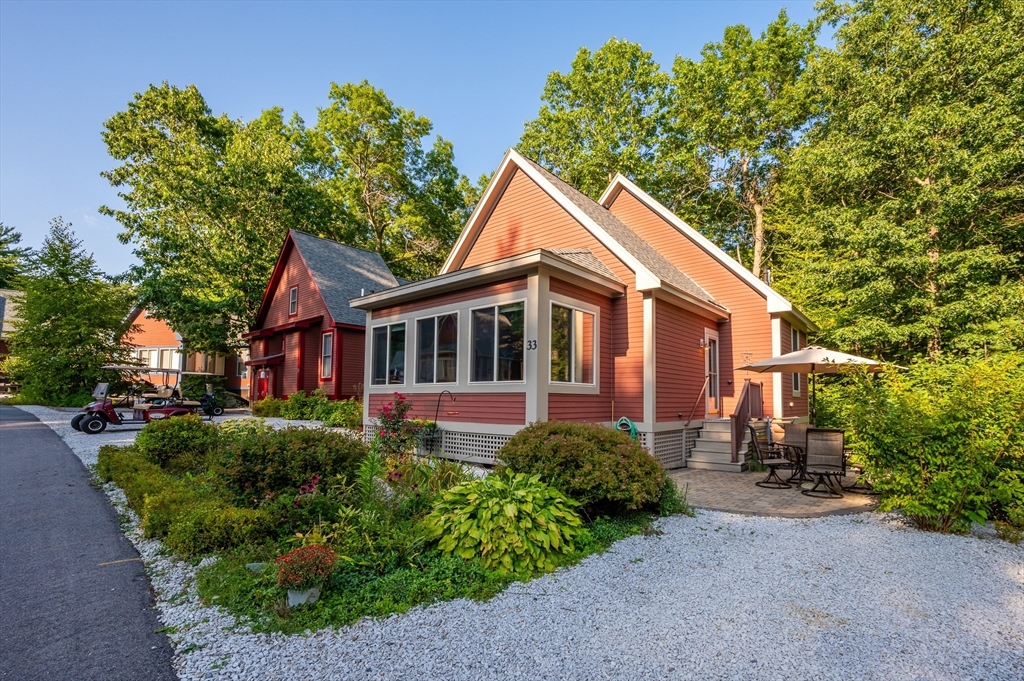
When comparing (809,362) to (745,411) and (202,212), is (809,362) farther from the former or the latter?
(202,212)

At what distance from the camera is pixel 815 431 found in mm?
8336

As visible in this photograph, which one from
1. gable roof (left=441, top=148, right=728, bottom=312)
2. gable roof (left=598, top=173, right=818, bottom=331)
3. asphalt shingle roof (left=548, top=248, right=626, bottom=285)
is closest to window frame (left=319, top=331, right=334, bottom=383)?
gable roof (left=441, top=148, right=728, bottom=312)

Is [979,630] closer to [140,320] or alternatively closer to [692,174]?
[692,174]

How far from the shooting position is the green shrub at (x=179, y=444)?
28.5 ft

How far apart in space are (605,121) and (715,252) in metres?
17.6

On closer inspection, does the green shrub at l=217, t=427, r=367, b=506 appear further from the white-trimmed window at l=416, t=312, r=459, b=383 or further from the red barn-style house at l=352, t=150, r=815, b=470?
the white-trimmed window at l=416, t=312, r=459, b=383

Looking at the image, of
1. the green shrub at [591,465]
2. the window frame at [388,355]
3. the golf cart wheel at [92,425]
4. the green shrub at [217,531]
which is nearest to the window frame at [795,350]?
the green shrub at [591,465]

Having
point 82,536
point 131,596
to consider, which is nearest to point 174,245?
point 82,536

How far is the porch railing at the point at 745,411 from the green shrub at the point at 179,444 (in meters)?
9.88

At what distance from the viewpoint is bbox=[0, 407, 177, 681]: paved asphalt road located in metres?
3.16

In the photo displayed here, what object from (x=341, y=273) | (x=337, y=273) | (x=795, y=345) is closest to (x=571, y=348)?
(x=795, y=345)

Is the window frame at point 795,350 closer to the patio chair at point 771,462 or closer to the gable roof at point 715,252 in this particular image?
the gable roof at point 715,252

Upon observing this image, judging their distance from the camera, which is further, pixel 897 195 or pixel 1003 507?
pixel 897 195

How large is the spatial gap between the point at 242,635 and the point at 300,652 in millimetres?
515
